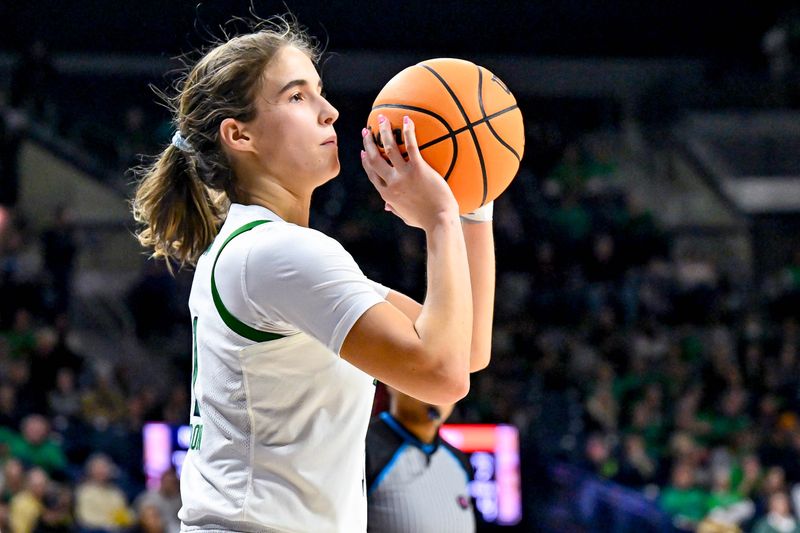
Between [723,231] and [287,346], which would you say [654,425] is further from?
[287,346]

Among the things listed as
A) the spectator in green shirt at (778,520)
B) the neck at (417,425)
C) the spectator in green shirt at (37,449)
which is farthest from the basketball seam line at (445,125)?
the spectator in green shirt at (778,520)

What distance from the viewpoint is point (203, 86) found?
2.20m

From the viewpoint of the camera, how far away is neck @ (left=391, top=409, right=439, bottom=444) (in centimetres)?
403

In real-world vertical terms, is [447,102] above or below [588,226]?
above

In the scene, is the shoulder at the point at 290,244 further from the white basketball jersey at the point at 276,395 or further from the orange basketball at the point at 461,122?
the orange basketball at the point at 461,122

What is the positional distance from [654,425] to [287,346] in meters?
9.55

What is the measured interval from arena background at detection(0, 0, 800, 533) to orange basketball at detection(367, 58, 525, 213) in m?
6.14

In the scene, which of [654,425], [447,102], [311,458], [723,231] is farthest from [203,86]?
[723,231]

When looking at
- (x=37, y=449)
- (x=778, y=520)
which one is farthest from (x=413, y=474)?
(x=778, y=520)

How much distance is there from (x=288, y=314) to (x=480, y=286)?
0.61 meters

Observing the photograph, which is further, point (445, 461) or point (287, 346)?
point (445, 461)

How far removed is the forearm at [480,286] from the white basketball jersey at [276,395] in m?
0.41

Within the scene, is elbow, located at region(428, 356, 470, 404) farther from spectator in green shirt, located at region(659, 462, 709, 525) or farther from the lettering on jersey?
spectator in green shirt, located at region(659, 462, 709, 525)

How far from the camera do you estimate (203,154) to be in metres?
2.22
